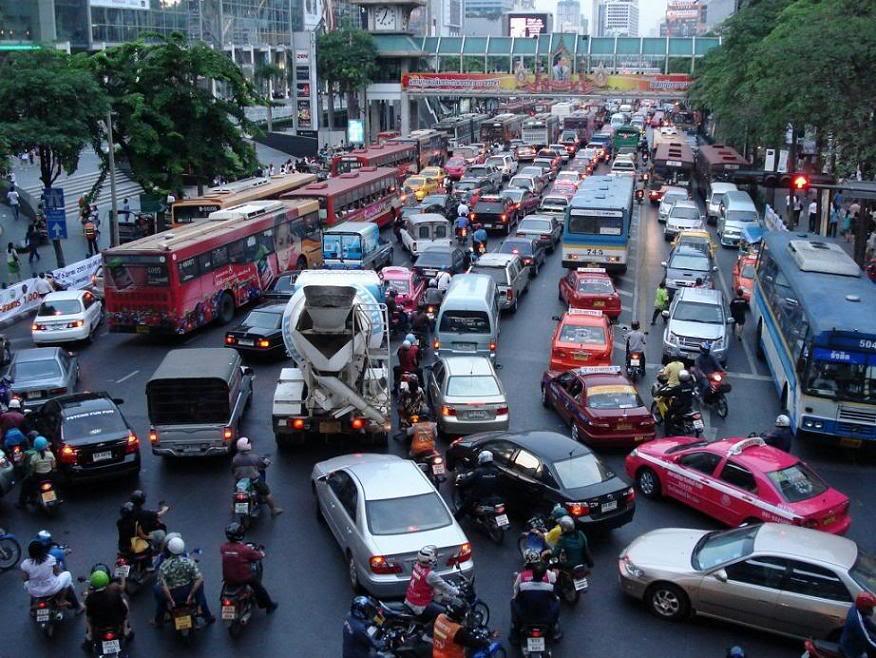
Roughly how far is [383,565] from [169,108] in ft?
101

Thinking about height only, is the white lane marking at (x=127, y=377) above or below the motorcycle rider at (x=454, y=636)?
below

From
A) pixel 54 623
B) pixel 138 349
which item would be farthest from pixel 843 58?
pixel 54 623

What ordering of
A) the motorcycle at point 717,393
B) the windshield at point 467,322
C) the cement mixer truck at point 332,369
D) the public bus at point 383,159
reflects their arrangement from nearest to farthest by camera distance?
the cement mixer truck at point 332,369 → the motorcycle at point 717,393 → the windshield at point 467,322 → the public bus at point 383,159

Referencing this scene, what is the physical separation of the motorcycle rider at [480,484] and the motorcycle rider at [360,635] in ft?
14.6

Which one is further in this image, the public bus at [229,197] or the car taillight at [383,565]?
the public bus at [229,197]

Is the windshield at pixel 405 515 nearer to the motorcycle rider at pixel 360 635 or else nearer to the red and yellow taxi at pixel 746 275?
the motorcycle rider at pixel 360 635

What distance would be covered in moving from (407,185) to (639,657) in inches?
1580

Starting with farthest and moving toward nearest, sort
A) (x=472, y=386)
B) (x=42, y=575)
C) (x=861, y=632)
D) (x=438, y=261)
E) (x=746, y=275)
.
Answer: (x=438, y=261), (x=746, y=275), (x=472, y=386), (x=42, y=575), (x=861, y=632)

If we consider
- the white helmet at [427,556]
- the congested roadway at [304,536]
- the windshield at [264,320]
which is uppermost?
the white helmet at [427,556]

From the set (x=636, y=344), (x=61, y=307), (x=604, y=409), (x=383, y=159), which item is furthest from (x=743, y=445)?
(x=383, y=159)

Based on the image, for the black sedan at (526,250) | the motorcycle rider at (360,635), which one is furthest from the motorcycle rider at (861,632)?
the black sedan at (526,250)

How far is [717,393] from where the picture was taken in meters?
19.3

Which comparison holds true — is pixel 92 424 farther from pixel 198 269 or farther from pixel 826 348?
pixel 826 348

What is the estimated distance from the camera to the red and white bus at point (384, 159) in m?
48.3
